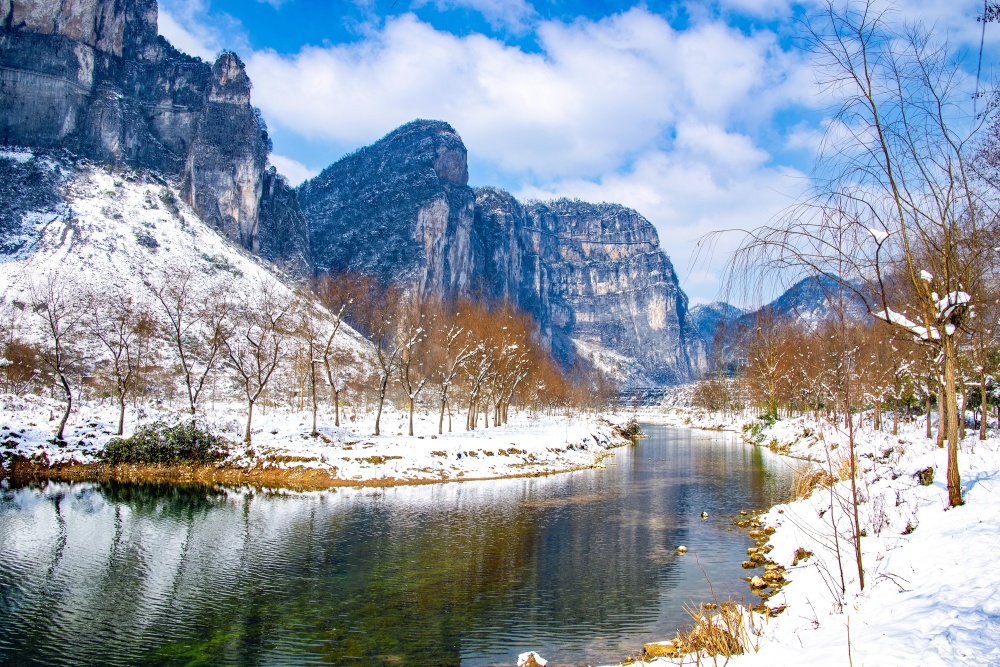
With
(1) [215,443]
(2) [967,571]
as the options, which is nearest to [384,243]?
(1) [215,443]

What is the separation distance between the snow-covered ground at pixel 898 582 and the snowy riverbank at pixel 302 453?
19485 millimetres

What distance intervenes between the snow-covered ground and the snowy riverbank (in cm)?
1949

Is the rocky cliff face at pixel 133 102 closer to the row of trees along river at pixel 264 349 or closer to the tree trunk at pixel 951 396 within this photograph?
the row of trees along river at pixel 264 349

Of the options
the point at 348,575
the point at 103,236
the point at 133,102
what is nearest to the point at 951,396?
the point at 348,575

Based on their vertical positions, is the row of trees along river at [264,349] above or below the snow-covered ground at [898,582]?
above

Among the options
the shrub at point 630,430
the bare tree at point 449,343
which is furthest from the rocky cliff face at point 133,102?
the shrub at point 630,430

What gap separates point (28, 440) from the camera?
99.8ft

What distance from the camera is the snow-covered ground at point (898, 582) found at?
5.28 metres

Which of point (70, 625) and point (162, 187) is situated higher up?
point (162, 187)

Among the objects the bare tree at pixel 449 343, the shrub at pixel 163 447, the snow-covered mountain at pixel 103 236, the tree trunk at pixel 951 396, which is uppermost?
the snow-covered mountain at pixel 103 236

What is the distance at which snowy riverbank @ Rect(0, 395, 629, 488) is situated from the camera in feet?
97.0

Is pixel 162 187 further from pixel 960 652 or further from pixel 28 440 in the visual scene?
pixel 960 652

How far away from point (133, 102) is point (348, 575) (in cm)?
14462

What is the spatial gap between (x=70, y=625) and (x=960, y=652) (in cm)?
1389
